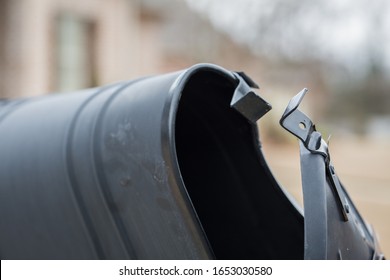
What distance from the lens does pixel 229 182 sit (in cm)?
150

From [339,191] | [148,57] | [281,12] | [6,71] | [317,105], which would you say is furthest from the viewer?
[317,105]

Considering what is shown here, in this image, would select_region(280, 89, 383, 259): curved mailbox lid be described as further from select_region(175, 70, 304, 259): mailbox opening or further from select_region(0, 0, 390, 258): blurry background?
select_region(0, 0, 390, 258): blurry background

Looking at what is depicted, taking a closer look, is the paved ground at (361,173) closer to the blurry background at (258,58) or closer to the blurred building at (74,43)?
the blurry background at (258,58)

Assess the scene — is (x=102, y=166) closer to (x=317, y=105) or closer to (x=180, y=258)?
(x=180, y=258)

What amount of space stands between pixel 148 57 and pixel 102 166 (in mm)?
13751

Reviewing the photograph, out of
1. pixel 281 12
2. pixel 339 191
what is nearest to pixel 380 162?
pixel 281 12

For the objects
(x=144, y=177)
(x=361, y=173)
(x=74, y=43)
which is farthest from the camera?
(x=361, y=173)

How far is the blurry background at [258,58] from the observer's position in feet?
36.5

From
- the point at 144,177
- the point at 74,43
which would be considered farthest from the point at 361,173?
the point at 144,177

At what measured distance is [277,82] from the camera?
27266 millimetres

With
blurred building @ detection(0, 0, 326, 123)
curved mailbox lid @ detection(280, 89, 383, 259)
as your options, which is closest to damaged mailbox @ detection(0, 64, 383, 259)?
curved mailbox lid @ detection(280, 89, 383, 259)

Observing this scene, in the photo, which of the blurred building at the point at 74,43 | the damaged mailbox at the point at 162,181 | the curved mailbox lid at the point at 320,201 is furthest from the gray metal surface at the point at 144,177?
the blurred building at the point at 74,43

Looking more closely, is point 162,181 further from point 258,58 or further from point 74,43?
point 258,58

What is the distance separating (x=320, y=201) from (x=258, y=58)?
2637 centimetres
